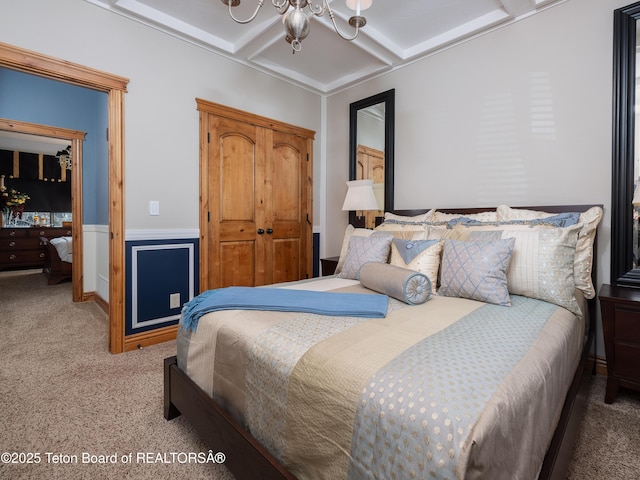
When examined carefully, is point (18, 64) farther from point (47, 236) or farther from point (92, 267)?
point (47, 236)

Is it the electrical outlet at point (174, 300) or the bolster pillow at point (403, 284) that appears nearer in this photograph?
the bolster pillow at point (403, 284)

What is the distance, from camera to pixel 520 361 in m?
0.97

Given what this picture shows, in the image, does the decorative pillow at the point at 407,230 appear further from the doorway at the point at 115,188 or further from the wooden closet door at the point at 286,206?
the doorway at the point at 115,188

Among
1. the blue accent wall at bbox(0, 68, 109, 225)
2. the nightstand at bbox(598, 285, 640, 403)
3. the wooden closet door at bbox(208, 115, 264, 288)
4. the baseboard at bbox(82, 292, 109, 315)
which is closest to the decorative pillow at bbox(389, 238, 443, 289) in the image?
the nightstand at bbox(598, 285, 640, 403)

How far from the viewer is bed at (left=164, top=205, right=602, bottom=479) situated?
759 millimetres

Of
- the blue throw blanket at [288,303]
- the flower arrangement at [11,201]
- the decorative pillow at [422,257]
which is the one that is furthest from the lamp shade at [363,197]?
the flower arrangement at [11,201]

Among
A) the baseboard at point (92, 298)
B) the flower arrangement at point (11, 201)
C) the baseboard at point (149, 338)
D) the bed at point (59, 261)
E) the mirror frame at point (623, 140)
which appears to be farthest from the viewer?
the flower arrangement at point (11, 201)

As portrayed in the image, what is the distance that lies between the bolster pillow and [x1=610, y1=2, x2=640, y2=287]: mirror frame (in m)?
1.48

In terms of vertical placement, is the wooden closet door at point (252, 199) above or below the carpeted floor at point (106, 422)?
above

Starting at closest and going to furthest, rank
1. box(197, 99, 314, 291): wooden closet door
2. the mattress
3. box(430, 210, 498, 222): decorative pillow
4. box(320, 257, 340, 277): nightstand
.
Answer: the mattress → box(430, 210, 498, 222): decorative pillow → box(197, 99, 314, 291): wooden closet door → box(320, 257, 340, 277): nightstand

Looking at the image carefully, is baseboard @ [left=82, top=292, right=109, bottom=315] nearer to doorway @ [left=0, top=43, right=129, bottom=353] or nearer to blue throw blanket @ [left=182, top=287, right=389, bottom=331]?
doorway @ [left=0, top=43, right=129, bottom=353]

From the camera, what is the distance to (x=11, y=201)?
22.0ft

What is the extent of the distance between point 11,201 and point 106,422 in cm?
749

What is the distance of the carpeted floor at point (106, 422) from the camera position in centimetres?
140
